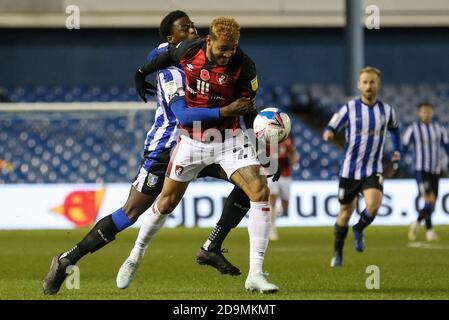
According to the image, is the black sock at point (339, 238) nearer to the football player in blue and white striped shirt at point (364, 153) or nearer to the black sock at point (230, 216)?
the football player in blue and white striped shirt at point (364, 153)

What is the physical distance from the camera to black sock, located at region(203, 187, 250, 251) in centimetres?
819

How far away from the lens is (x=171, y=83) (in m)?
7.94

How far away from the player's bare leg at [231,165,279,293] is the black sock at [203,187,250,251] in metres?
0.76

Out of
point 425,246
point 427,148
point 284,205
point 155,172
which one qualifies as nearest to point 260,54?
point 284,205

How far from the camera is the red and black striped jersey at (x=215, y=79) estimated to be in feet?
24.5

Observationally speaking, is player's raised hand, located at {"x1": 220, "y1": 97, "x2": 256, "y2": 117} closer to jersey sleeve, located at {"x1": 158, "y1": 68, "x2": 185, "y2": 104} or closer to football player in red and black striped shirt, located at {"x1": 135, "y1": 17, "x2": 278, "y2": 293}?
football player in red and black striped shirt, located at {"x1": 135, "y1": 17, "x2": 278, "y2": 293}

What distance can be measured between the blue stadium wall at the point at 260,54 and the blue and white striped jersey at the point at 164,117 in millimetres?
16923

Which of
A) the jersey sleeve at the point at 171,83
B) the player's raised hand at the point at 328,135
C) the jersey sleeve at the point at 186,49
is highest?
the jersey sleeve at the point at 186,49

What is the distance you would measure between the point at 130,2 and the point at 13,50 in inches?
115

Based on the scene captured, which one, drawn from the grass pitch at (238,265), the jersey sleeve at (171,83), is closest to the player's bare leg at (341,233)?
the grass pitch at (238,265)

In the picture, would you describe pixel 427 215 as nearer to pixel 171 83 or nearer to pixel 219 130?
pixel 171 83

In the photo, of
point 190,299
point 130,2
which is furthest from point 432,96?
point 190,299

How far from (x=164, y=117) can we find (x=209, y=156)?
904 mm

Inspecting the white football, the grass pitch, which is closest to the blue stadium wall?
the grass pitch
